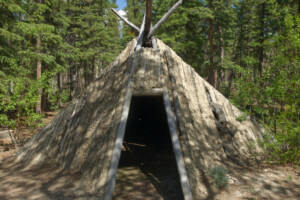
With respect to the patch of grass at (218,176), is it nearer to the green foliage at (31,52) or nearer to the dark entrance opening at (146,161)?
the dark entrance opening at (146,161)

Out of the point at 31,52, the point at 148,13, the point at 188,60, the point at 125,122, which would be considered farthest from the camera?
the point at 188,60

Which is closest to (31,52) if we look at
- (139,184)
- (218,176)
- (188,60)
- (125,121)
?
(125,121)

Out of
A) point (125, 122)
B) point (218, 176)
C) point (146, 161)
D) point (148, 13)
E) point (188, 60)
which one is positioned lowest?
point (146, 161)

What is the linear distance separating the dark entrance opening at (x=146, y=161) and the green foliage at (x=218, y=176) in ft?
2.95

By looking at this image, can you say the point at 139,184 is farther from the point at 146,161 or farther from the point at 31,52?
the point at 31,52

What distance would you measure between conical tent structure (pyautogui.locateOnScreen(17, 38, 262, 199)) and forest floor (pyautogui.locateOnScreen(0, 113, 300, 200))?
0.37m

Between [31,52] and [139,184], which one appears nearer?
[139,184]

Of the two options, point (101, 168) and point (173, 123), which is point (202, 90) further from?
point (101, 168)

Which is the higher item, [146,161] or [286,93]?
[286,93]

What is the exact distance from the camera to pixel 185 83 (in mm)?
6719

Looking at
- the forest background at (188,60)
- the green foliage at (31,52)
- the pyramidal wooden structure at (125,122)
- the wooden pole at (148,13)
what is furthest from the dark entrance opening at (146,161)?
the green foliage at (31,52)

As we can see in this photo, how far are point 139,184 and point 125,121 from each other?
1821 millimetres

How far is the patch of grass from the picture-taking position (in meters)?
4.74

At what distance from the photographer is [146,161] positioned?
7.39 meters
